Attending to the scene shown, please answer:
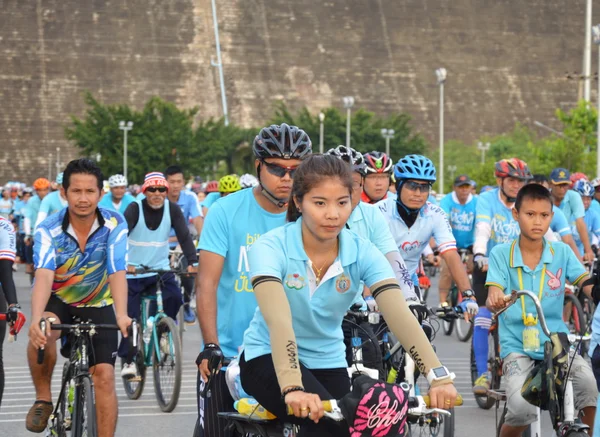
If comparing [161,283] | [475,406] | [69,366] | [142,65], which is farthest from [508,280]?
[142,65]

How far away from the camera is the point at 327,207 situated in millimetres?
4441

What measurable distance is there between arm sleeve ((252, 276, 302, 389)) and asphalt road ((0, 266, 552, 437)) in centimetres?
465

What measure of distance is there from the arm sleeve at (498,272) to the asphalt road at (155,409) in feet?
7.01

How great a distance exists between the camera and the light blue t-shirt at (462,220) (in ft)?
52.2

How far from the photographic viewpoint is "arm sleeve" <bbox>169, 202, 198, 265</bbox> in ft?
37.2

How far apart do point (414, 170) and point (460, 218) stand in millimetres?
8029

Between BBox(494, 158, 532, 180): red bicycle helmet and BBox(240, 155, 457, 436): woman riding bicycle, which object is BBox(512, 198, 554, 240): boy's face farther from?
BBox(494, 158, 532, 180): red bicycle helmet

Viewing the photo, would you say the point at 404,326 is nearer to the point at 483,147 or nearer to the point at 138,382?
the point at 138,382

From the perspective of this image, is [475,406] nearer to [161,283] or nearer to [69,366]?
[161,283]

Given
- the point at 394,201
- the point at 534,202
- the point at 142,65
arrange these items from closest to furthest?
the point at 534,202 → the point at 394,201 → the point at 142,65

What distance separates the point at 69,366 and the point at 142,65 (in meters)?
73.0

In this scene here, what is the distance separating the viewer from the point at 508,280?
22.4ft

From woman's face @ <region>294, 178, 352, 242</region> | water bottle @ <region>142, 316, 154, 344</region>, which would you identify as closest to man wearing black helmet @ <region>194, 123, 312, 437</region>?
woman's face @ <region>294, 178, 352, 242</region>

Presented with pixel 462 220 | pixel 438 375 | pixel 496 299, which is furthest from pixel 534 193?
pixel 462 220
